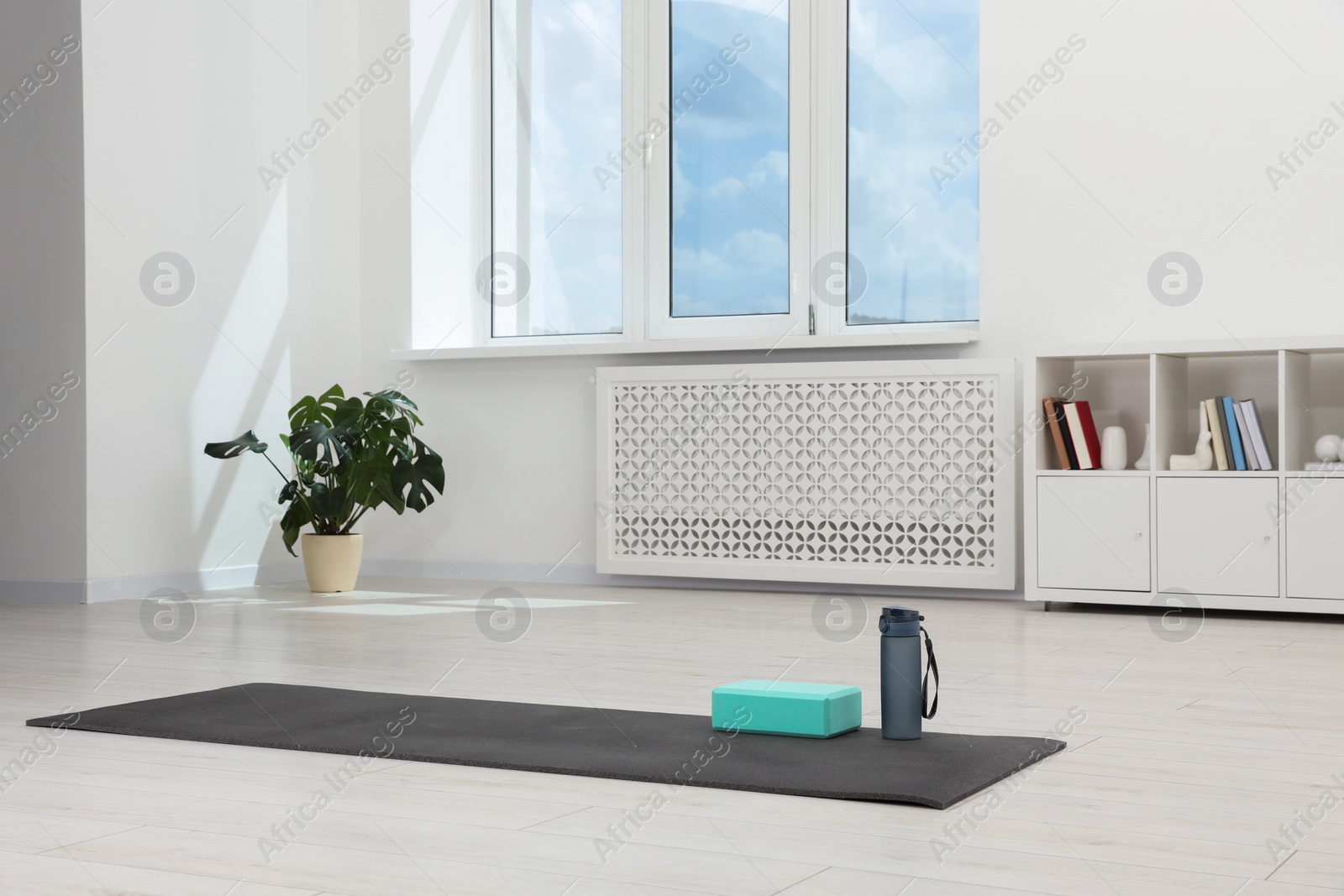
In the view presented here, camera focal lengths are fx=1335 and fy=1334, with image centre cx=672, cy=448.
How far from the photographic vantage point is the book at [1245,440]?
3766mm

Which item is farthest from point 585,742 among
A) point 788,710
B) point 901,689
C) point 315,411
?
point 315,411

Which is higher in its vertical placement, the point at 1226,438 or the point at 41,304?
the point at 41,304

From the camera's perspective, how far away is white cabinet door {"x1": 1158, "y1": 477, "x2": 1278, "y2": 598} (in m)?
3.71

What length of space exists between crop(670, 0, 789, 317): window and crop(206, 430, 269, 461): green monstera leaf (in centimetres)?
158

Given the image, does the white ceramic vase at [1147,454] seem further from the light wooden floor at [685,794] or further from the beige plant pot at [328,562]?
the beige plant pot at [328,562]

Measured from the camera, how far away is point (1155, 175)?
4.19 m

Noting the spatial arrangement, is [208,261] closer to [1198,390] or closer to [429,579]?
[429,579]

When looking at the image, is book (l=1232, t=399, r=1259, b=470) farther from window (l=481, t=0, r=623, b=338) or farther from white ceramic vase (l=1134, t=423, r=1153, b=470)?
window (l=481, t=0, r=623, b=338)

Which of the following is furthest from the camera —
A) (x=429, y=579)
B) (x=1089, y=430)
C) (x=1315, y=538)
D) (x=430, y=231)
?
(x=430, y=231)

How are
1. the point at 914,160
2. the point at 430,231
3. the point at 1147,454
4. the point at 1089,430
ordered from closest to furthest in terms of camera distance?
the point at 1147,454
the point at 1089,430
the point at 914,160
the point at 430,231

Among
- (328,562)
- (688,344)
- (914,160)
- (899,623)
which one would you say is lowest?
(328,562)

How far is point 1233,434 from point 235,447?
319 centimetres

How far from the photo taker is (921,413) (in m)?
4.39

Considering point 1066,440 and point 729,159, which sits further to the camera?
point 729,159
